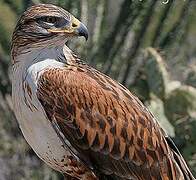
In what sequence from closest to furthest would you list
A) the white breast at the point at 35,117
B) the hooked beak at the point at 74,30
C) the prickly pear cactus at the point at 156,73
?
the white breast at the point at 35,117
the hooked beak at the point at 74,30
the prickly pear cactus at the point at 156,73

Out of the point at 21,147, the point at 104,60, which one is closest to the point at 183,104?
the point at 104,60

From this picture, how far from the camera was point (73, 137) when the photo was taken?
5.56 metres

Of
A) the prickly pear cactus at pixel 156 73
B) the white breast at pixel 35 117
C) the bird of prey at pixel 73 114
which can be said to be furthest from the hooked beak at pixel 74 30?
the prickly pear cactus at pixel 156 73

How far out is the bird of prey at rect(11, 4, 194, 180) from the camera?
544 centimetres

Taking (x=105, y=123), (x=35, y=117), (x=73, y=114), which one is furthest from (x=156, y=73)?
(x=35, y=117)

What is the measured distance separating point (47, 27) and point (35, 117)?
2.15ft

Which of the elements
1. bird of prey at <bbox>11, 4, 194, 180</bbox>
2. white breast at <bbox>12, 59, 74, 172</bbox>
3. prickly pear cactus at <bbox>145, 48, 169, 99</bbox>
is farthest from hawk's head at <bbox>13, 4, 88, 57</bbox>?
prickly pear cactus at <bbox>145, 48, 169, 99</bbox>

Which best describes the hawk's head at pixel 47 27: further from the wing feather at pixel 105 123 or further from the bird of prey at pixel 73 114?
the wing feather at pixel 105 123

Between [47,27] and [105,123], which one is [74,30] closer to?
[47,27]

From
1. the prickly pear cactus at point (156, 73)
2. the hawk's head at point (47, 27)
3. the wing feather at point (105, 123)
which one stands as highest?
the hawk's head at point (47, 27)

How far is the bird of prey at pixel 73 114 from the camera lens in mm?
5441

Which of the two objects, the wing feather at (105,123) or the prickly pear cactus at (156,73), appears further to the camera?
the prickly pear cactus at (156,73)

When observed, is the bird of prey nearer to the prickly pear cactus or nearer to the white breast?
the white breast

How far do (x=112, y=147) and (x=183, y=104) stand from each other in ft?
10.2
